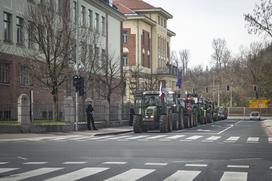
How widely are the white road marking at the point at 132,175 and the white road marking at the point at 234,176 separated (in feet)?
6.02

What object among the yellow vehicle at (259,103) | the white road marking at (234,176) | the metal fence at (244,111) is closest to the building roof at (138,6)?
the yellow vehicle at (259,103)

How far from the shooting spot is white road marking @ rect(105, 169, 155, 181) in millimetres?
11875

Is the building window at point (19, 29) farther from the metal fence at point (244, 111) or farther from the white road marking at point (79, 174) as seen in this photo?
the metal fence at point (244, 111)

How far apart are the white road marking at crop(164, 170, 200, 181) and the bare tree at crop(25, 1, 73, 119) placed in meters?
24.2

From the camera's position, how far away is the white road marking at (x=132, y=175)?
11875 millimetres

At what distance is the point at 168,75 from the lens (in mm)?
94062

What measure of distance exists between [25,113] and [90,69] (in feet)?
47.1

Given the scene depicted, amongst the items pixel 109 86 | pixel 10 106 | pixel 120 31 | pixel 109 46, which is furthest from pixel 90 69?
pixel 120 31

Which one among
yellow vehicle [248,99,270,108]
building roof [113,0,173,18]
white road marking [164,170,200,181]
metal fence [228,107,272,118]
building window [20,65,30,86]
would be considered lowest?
white road marking [164,170,200,181]

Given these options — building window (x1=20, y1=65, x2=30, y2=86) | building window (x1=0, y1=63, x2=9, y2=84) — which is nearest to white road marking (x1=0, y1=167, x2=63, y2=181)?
building window (x1=0, y1=63, x2=9, y2=84)

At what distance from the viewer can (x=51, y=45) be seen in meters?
37.4

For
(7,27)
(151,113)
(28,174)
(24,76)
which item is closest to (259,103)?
(24,76)

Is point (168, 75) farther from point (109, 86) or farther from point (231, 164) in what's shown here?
point (231, 164)

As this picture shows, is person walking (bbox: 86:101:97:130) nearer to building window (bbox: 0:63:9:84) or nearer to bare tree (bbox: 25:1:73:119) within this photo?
bare tree (bbox: 25:1:73:119)
